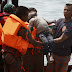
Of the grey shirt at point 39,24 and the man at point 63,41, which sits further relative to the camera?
the grey shirt at point 39,24

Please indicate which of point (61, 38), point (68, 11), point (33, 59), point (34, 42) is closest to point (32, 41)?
point (34, 42)

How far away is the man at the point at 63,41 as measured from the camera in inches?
121

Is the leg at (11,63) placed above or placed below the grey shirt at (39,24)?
below

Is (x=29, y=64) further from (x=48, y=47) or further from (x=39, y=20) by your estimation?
(x=39, y=20)

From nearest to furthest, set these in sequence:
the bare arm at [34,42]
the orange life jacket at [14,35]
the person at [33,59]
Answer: the orange life jacket at [14,35] → the bare arm at [34,42] → the person at [33,59]

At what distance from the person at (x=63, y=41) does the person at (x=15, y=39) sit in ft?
1.62

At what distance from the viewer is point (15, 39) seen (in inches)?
110

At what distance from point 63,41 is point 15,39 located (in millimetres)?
826

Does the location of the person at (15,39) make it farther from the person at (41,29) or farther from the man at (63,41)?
the man at (63,41)

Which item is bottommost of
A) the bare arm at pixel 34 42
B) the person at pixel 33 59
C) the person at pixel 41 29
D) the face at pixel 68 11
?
the person at pixel 33 59

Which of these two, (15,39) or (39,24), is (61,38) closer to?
(39,24)

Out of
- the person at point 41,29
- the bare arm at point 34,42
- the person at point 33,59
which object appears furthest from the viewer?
the person at point 33,59

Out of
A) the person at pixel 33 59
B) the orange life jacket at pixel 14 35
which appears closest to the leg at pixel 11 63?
the orange life jacket at pixel 14 35

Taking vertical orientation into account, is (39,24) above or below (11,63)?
above
